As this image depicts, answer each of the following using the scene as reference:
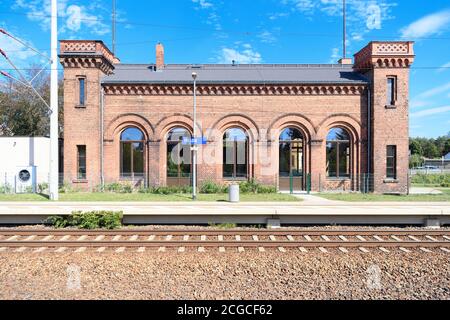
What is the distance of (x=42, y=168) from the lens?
720 inches

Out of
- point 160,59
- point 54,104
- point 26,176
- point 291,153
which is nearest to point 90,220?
point 54,104

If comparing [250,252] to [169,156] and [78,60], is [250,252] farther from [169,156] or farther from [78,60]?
[78,60]

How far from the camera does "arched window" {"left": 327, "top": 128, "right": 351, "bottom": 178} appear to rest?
19891mm

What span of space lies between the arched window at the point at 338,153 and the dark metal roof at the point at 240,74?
11.2ft

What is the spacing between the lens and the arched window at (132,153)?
64.6ft

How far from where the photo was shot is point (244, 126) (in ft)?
64.3

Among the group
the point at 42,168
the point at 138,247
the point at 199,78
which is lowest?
the point at 138,247

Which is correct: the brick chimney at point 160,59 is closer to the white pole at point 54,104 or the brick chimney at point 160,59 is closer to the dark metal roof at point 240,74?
the dark metal roof at point 240,74

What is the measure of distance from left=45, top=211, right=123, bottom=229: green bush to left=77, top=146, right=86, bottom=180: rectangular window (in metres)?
8.91

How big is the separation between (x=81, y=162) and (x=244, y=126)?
35.2 feet

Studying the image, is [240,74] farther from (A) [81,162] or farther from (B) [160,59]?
(A) [81,162]

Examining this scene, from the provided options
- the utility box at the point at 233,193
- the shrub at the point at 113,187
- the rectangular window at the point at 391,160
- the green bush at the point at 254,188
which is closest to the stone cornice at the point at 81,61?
the shrub at the point at 113,187

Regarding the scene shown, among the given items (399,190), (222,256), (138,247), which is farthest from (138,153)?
(399,190)
